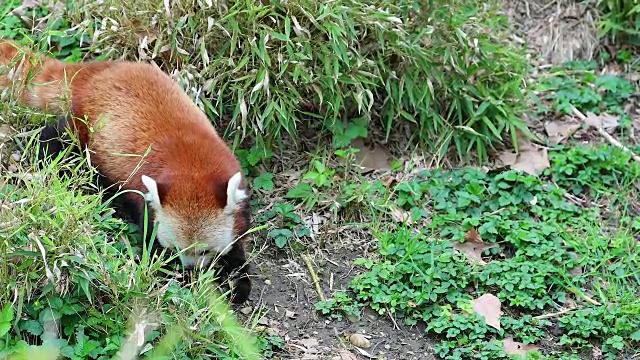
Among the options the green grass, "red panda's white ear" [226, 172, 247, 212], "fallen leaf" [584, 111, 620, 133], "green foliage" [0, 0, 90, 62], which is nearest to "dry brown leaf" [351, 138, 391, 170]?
the green grass

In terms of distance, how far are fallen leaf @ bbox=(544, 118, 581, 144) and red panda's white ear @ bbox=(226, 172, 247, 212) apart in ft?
8.29

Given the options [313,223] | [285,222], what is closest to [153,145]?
[285,222]

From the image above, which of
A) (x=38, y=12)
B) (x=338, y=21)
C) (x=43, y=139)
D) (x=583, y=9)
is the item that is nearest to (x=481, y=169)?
(x=338, y=21)

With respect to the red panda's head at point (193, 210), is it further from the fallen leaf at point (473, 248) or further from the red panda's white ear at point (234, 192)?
the fallen leaf at point (473, 248)

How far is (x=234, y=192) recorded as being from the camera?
407cm

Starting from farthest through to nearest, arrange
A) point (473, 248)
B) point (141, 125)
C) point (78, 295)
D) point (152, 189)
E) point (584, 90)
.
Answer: point (584, 90) < point (473, 248) < point (141, 125) < point (152, 189) < point (78, 295)

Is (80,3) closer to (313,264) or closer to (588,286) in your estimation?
(313,264)

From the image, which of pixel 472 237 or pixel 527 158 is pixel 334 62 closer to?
pixel 472 237

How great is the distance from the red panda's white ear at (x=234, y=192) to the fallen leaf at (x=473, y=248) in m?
1.40

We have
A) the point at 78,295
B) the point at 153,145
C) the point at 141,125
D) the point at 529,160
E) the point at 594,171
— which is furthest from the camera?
the point at 529,160

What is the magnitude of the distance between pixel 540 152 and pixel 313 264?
1.85 meters

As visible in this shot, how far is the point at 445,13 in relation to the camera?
17.1 ft

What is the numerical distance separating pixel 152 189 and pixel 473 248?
1.96 metres

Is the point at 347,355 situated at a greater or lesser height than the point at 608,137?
lesser
